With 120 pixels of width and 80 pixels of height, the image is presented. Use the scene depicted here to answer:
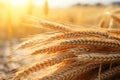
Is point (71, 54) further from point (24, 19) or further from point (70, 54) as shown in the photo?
point (24, 19)

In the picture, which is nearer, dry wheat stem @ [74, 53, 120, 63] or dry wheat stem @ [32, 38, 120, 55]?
dry wheat stem @ [74, 53, 120, 63]

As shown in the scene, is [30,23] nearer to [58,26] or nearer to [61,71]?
[58,26]

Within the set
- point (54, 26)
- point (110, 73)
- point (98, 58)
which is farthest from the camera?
→ point (54, 26)

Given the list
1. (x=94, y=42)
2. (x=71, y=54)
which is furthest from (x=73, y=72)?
(x=94, y=42)

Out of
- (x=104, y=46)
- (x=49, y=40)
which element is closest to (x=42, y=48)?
(x=49, y=40)

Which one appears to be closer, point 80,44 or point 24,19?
point 80,44

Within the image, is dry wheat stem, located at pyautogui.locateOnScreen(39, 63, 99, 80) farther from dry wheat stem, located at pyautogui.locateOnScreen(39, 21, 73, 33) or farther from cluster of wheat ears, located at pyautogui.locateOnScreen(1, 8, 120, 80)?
dry wheat stem, located at pyautogui.locateOnScreen(39, 21, 73, 33)

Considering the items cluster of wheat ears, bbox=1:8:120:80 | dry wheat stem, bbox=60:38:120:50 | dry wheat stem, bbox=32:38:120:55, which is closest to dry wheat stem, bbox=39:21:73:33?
cluster of wheat ears, bbox=1:8:120:80

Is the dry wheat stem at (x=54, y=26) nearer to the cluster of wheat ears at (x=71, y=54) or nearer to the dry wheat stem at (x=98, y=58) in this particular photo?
the cluster of wheat ears at (x=71, y=54)

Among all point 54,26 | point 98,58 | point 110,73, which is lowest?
point 110,73
